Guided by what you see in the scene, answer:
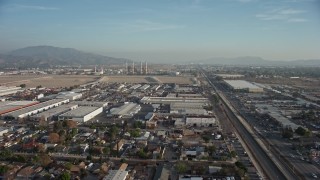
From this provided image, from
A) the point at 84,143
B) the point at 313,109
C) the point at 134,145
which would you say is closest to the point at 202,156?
the point at 134,145

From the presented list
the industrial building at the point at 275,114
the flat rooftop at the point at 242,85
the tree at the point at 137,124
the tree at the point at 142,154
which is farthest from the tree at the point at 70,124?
the flat rooftop at the point at 242,85

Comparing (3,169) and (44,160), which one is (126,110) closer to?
(44,160)

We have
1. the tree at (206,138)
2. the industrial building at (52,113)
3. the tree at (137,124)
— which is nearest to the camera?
the tree at (206,138)

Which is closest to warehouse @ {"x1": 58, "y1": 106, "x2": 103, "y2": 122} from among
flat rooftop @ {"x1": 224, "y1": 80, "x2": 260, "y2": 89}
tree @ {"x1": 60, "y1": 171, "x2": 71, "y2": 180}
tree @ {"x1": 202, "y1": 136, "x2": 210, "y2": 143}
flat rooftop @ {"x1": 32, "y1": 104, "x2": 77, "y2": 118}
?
flat rooftop @ {"x1": 32, "y1": 104, "x2": 77, "y2": 118}

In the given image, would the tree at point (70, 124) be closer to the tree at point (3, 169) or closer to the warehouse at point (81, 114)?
the warehouse at point (81, 114)

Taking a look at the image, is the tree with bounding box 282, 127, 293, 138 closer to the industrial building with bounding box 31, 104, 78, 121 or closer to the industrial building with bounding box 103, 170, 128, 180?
the industrial building with bounding box 103, 170, 128, 180

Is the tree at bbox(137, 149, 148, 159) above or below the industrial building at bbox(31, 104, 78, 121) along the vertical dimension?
below

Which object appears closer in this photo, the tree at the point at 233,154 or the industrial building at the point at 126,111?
the tree at the point at 233,154
